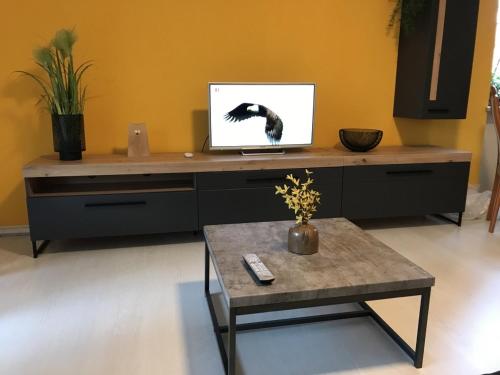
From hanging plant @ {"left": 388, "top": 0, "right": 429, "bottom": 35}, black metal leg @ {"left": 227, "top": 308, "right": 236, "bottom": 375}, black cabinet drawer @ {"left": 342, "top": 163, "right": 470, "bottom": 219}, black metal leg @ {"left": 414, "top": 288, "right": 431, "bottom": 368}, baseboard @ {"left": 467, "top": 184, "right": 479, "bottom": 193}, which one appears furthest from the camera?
baseboard @ {"left": 467, "top": 184, "right": 479, "bottom": 193}

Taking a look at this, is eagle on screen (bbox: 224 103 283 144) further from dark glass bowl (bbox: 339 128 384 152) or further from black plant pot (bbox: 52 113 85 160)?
black plant pot (bbox: 52 113 85 160)

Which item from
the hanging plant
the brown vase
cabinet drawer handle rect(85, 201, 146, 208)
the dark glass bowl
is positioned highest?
the hanging plant

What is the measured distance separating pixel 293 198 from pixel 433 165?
1931mm

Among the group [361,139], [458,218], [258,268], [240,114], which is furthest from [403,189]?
[258,268]

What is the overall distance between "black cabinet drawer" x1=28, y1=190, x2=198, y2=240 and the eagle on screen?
2.12ft

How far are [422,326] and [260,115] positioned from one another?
1.90 m

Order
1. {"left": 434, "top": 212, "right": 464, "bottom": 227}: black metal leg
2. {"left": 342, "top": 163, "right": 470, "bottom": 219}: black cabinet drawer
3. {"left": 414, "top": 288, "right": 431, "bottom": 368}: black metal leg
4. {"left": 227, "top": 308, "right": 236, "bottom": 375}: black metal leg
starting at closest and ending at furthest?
{"left": 227, "top": 308, "right": 236, "bottom": 375}: black metal leg
{"left": 414, "top": 288, "right": 431, "bottom": 368}: black metal leg
{"left": 342, "top": 163, "right": 470, "bottom": 219}: black cabinet drawer
{"left": 434, "top": 212, "right": 464, "bottom": 227}: black metal leg

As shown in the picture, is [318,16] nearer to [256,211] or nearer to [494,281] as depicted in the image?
[256,211]

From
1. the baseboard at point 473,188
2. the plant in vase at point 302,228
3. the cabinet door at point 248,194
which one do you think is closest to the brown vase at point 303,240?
the plant in vase at point 302,228

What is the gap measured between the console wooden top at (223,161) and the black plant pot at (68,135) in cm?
7

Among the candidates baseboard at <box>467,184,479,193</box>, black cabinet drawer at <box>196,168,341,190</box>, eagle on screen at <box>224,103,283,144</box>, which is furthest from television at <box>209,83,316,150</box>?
baseboard at <box>467,184,479,193</box>

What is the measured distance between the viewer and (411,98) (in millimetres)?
3389

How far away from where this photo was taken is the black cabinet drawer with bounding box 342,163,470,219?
123 inches

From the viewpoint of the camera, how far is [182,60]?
123 inches
